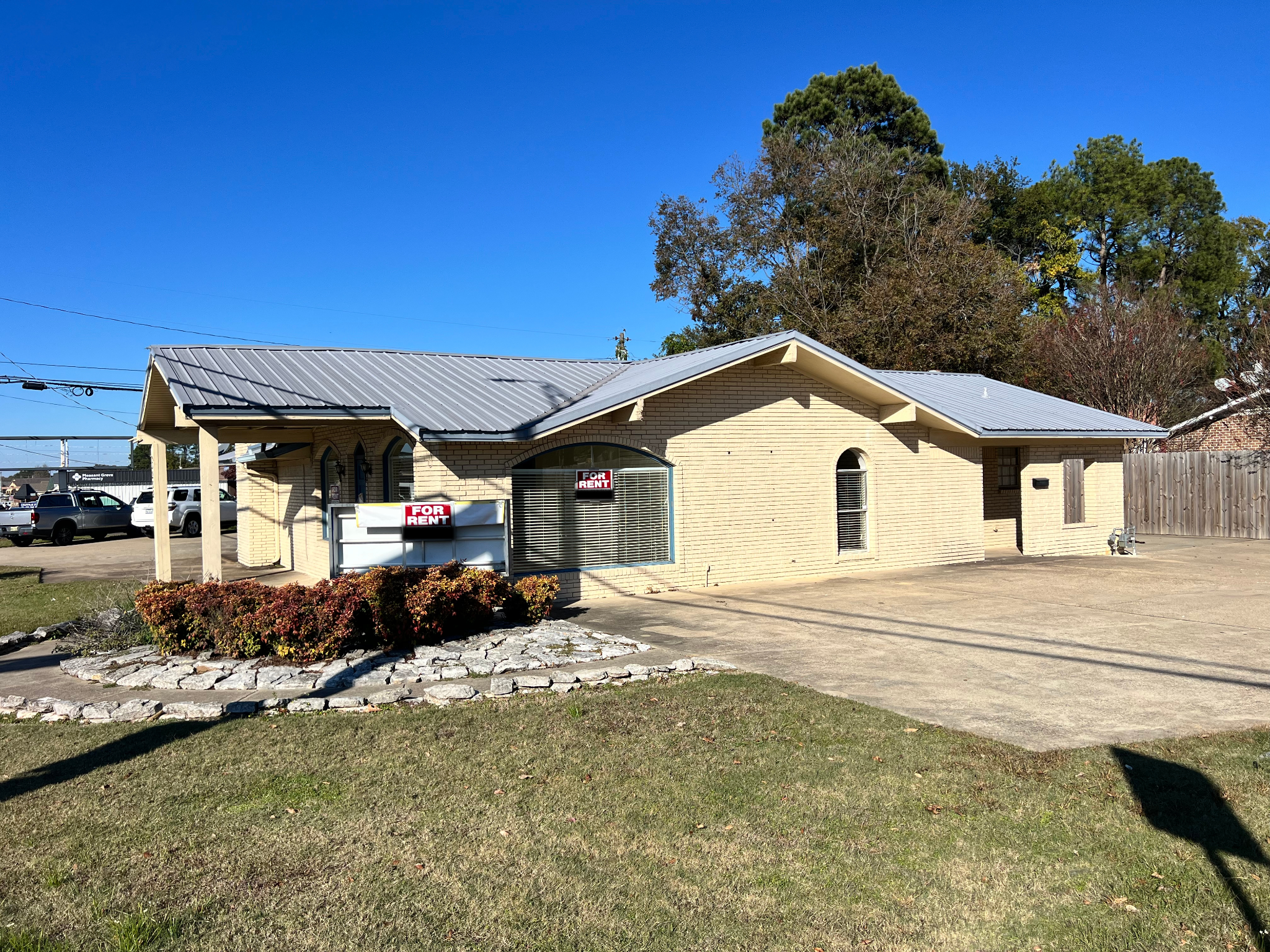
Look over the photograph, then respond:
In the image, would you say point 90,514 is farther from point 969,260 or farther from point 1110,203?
point 1110,203

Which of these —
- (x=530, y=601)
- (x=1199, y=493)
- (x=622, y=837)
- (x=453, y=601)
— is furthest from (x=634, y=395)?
(x=1199, y=493)

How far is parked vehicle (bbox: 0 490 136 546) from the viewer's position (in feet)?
103

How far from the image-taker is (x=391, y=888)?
4625mm

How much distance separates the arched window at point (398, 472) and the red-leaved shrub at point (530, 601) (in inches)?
150

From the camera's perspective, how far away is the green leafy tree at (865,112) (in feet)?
147

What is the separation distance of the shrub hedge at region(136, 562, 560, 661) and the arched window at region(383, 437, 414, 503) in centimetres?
423

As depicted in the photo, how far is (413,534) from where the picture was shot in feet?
41.0

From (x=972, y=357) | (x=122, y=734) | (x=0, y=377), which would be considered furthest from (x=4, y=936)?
(x=0, y=377)

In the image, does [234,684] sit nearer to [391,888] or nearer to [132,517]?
[391,888]

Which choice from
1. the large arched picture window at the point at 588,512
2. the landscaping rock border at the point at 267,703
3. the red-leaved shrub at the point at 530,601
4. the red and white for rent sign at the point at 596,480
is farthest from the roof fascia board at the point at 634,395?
the landscaping rock border at the point at 267,703

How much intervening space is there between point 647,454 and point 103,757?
9.70m

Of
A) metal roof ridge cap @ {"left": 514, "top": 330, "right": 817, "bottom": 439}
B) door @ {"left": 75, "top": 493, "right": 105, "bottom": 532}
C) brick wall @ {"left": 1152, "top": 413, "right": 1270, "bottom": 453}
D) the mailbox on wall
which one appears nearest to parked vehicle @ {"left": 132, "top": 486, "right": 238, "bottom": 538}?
door @ {"left": 75, "top": 493, "right": 105, "bottom": 532}

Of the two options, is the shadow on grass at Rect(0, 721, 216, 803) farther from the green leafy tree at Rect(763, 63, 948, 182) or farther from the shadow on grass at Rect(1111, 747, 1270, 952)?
the green leafy tree at Rect(763, 63, 948, 182)

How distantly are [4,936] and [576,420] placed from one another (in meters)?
10.3
